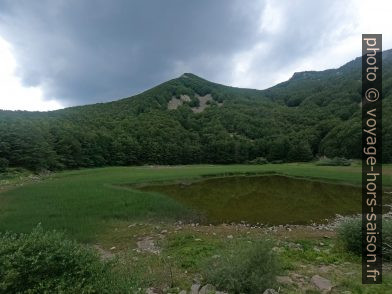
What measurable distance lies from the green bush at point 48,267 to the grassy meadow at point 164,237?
696 millimetres

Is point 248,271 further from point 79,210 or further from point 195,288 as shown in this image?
point 79,210

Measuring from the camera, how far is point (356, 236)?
10391 mm

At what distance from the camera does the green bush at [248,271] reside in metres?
7.03

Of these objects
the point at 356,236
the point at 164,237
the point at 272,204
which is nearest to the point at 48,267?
the point at 164,237

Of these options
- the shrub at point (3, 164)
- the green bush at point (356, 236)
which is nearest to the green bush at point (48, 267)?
the green bush at point (356, 236)

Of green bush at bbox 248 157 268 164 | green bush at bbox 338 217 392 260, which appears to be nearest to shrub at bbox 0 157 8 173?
green bush at bbox 338 217 392 260

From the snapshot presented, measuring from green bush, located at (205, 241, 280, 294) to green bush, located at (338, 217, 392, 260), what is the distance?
14.2ft

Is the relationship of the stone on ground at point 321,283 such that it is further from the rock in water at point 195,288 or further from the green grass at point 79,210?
the green grass at point 79,210

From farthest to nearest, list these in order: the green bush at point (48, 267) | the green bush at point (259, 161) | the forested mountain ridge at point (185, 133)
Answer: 1. the green bush at point (259, 161)
2. the forested mountain ridge at point (185, 133)
3. the green bush at point (48, 267)

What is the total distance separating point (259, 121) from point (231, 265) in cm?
15749

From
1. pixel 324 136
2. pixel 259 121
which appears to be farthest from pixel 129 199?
pixel 259 121

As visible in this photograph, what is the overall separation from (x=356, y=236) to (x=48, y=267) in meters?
9.75

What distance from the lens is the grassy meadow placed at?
26.9 feet

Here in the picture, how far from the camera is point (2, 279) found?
16.2 ft
